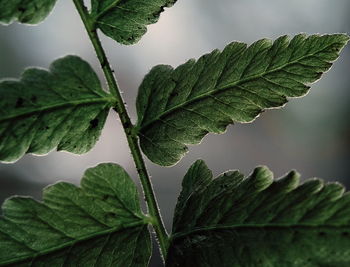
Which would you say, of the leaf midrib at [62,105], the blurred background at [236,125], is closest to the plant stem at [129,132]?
the leaf midrib at [62,105]

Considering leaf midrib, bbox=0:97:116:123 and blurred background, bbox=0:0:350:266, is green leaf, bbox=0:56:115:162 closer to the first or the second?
leaf midrib, bbox=0:97:116:123

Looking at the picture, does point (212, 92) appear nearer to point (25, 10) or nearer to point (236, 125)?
point (25, 10)

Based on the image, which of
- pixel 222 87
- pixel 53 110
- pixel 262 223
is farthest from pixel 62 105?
pixel 262 223

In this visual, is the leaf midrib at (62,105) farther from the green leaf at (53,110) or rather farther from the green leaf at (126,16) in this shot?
the green leaf at (126,16)

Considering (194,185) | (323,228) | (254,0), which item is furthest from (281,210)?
(254,0)

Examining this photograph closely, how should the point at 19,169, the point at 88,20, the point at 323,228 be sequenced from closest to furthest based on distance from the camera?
the point at 323,228 → the point at 88,20 → the point at 19,169

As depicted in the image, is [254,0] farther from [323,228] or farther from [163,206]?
[323,228]
